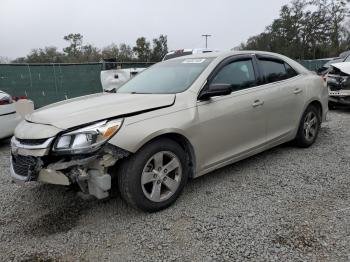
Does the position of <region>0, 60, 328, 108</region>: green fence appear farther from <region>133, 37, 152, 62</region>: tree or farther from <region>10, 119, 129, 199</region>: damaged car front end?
<region>133, 37, 152, 62</region>: tree

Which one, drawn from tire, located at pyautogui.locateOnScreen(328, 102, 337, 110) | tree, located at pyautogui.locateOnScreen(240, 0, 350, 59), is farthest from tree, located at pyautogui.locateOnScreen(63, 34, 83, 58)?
tire, located at pyautogui.locateOnScreen(328, 102, 337, 110)

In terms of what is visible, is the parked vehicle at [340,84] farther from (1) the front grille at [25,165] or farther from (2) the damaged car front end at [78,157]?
(1) the front grille at [25,165]

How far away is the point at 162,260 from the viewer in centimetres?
277

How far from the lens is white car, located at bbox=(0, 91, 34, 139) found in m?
6.03

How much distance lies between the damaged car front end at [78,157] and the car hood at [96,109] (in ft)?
0.31

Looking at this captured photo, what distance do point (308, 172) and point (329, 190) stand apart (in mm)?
569

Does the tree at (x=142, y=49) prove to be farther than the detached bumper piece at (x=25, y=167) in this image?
Yes

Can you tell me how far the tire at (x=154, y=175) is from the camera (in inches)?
128

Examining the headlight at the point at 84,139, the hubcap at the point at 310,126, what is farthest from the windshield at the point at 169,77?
the hubcap at the point at 310,126

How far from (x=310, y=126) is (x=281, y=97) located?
1.03 meters

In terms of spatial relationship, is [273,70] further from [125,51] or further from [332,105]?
[125,51]

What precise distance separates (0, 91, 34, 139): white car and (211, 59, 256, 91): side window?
3.62 metres

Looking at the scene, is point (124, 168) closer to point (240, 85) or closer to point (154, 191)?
point (154, 191)

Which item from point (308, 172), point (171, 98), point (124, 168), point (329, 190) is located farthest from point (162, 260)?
point (308, 172)
